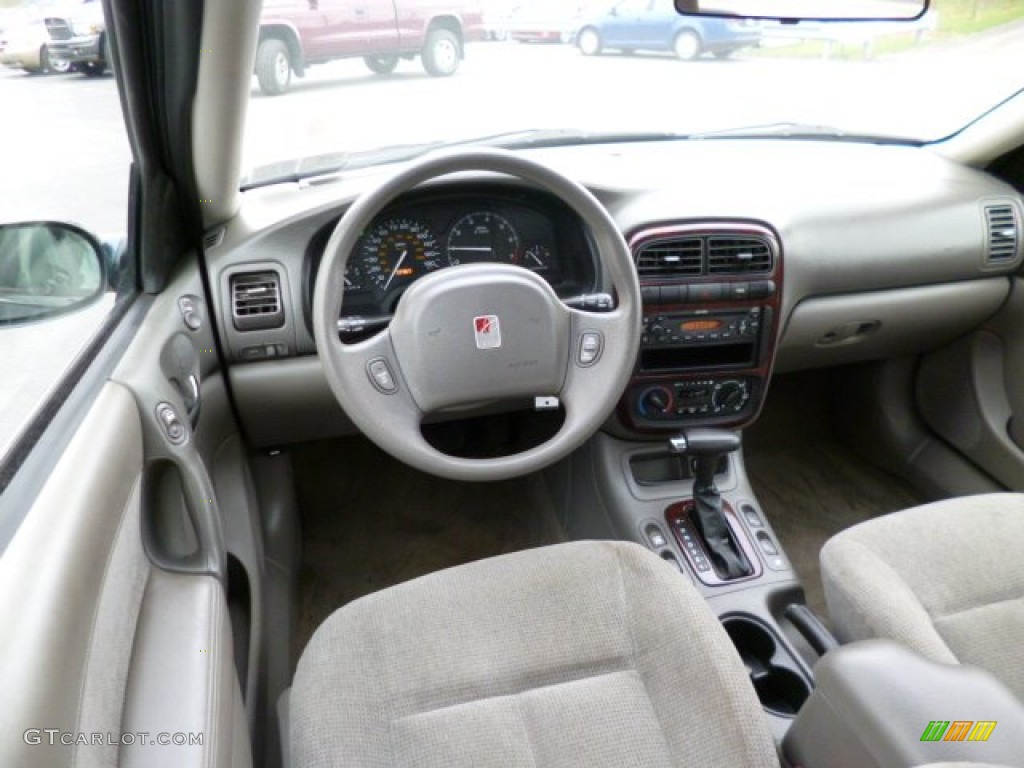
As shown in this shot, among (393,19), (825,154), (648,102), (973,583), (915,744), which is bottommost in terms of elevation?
(973,583)

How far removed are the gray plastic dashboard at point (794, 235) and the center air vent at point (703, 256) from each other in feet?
0.17

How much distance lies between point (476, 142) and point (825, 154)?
1.09 m

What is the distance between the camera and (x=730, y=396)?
6.86ft

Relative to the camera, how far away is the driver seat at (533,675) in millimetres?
1130

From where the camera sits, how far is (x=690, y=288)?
1.92 m

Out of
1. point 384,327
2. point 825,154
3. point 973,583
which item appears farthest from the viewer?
point 825,154

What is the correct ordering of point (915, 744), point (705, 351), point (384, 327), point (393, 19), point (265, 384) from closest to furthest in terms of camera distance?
point (915, 744) < point (384, 327) < point (265, 384) < point (705, 351) < point (393, 19)

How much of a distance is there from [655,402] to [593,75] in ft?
3.77

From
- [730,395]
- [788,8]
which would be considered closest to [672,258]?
[730,395]

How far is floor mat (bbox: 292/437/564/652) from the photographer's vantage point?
2.37 metres

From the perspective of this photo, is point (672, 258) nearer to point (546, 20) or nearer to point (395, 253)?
point (395, 253)

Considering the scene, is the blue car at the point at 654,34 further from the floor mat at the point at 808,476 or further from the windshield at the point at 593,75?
the floor mat at the point at 808,476

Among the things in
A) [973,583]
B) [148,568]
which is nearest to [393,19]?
[148,568]

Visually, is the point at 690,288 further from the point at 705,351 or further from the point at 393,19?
the point at 393,19
